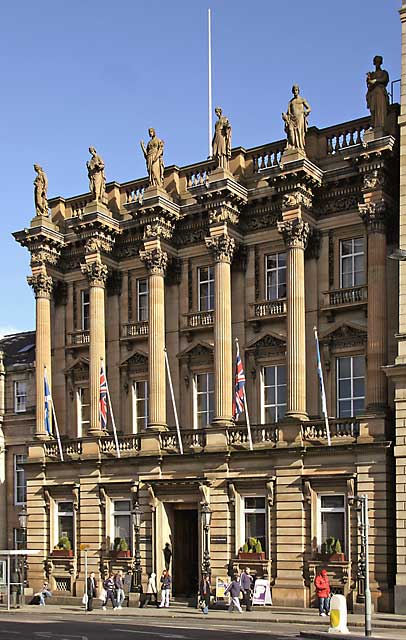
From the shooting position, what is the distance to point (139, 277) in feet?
206

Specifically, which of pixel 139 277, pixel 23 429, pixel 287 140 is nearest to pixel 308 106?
pixel 287 140

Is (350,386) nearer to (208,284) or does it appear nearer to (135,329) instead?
(208,284)

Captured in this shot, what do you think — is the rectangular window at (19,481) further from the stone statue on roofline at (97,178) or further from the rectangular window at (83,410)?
the stone statue on roofline at (97,178)

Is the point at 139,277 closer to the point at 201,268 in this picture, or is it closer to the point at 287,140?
the point at 201,268

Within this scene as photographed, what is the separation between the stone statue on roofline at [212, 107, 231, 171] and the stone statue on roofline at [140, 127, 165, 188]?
3.93m

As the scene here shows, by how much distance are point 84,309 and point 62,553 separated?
1398 centimetres

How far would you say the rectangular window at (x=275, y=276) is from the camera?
5691 cm

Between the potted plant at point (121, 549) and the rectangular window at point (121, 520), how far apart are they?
0.30 meters

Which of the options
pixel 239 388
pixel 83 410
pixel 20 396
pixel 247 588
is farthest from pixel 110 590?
pixel 20 396

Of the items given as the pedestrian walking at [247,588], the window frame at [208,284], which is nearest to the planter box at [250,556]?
the pedestrian walking at [247,588]

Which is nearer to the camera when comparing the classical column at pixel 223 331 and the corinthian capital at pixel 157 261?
the classical column at pixel 223 331

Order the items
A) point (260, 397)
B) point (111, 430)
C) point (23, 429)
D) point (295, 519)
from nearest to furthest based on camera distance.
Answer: point (295, 519), point (260, 397), point (111, 430), point (23, 429)

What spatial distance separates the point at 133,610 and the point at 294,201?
70.4 feet

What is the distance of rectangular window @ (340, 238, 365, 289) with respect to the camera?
54.2m
